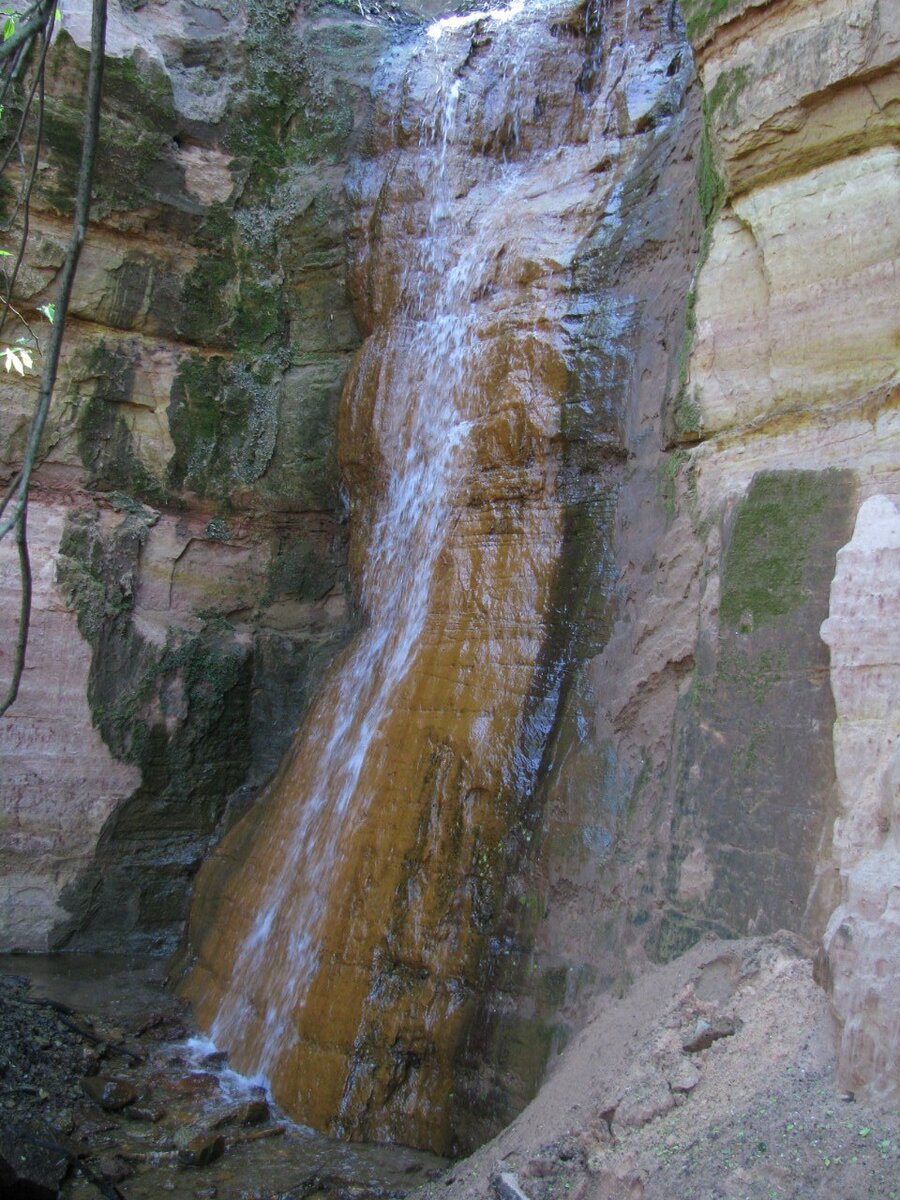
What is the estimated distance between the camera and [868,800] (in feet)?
9.46

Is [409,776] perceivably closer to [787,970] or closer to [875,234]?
[787,970]

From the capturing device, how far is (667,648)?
3.96 m

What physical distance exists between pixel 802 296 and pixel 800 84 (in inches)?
27.3

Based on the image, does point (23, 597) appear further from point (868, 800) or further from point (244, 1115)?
point (244, 1115)

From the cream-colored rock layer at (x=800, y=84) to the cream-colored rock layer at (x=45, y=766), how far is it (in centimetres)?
468

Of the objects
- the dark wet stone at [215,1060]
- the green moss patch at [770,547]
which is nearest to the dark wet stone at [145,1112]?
the dark wet stone at [215,1060]

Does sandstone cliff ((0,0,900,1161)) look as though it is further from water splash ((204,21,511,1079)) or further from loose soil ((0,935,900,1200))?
water splash ((204,21,511,1079))

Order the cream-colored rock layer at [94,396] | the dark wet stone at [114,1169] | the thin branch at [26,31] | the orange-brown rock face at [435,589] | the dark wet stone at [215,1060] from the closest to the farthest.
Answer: the thin branch at [26,31] < the dark wet stone at [114,1169] < the orange-brown rock face at [435,589] < the dark wet stone at [215,1060] < the cream-colored rock layer at [94,396]

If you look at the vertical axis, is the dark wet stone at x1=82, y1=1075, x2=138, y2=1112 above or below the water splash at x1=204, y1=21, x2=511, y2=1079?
below

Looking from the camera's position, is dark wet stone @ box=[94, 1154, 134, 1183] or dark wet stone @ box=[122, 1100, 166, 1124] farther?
dark wet stone @ box=[122, 1100, 166, 1124]

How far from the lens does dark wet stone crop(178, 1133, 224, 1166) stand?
3.90m

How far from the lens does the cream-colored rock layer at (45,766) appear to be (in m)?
6.37

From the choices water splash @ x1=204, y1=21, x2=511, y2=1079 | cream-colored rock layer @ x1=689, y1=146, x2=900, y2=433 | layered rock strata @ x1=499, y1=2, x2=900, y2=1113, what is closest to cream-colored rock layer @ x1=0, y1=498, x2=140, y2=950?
water splash @ x1=204, y1=21, x2=511, y2=1079

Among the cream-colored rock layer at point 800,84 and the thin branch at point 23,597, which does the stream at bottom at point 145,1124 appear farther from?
the cream-colored rock layer at point 800,84
